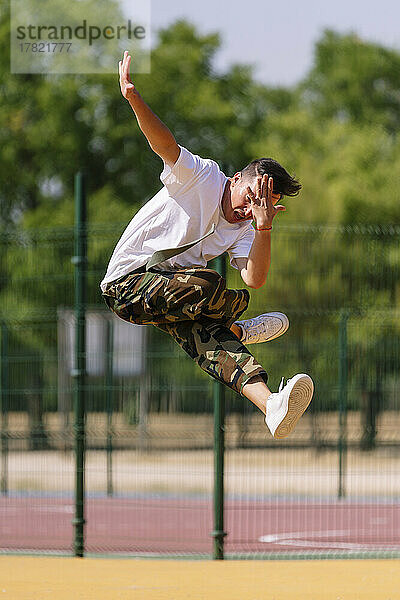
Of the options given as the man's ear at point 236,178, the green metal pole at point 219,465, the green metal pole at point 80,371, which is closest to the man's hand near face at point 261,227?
the man's ear at point 236,178

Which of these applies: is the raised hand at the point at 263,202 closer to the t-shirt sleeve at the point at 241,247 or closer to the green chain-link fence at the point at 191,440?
the t-shirt sleeve at the point at 241,247

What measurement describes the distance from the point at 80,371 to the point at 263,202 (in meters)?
Answer: 4.60

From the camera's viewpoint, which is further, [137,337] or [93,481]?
[93,481]

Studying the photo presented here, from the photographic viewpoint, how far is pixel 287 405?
5.11 m

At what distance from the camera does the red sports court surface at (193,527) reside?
11109mm

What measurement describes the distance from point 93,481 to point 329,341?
4.26m

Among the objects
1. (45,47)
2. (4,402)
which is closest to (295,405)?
(4,402)

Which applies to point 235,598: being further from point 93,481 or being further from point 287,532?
point 93,481

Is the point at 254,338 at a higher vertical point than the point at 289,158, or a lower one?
lower

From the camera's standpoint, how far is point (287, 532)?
1265cm

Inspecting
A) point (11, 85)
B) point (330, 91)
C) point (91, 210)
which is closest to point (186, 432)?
point (91, 210)

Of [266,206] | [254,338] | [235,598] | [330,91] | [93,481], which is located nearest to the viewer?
[266,206]

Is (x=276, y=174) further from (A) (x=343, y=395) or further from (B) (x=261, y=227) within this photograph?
(A) (x=343, y=395)

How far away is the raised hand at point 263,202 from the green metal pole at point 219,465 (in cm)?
380
